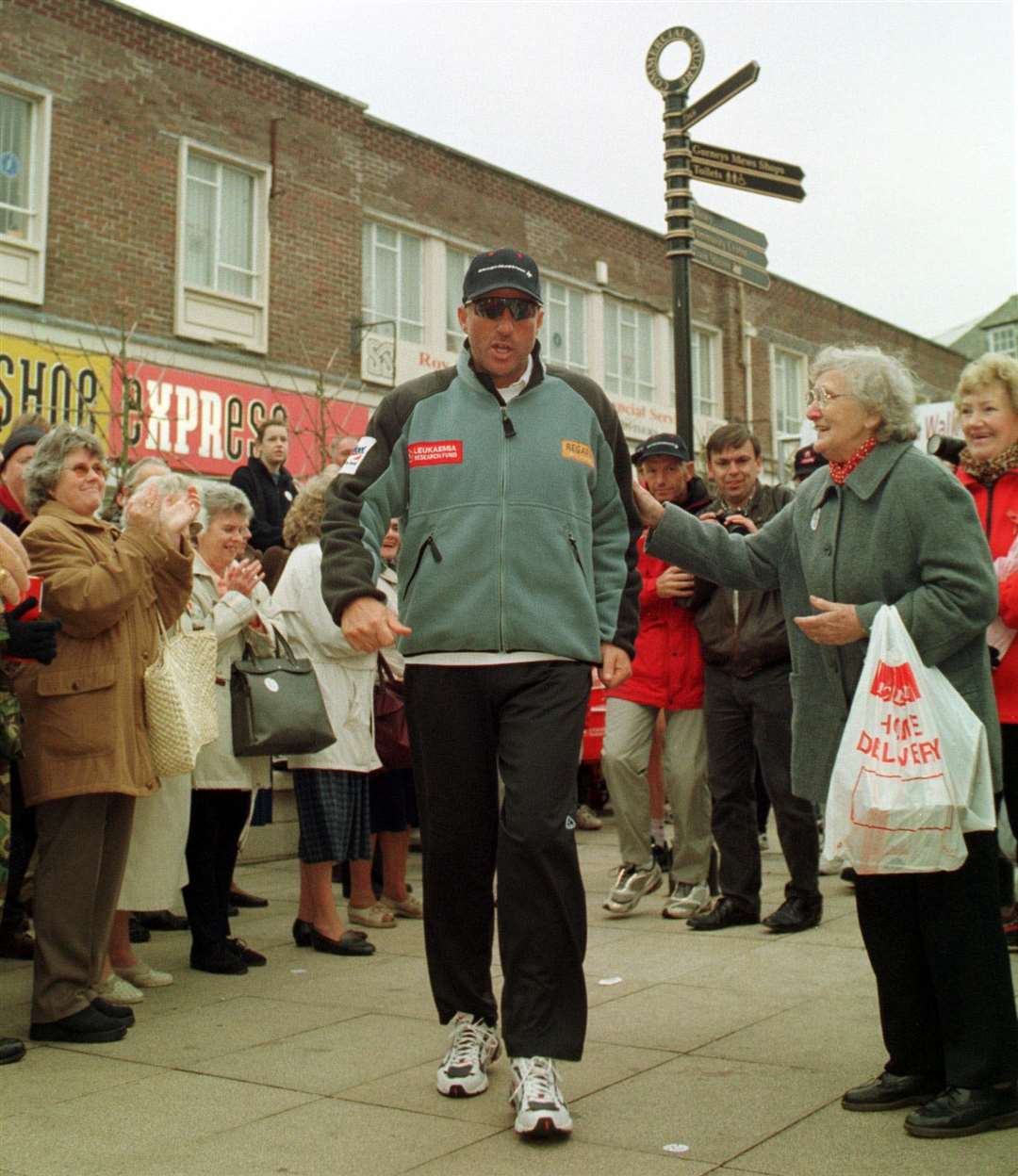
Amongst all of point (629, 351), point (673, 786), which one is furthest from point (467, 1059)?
point (629, 351)

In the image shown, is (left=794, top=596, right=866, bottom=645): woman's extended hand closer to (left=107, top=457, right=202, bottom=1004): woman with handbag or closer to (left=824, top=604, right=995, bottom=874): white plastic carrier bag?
(left=824, top=604, right=995, bottom=874): white plastic carrier bag

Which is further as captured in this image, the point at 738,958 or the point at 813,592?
the point at 738,958

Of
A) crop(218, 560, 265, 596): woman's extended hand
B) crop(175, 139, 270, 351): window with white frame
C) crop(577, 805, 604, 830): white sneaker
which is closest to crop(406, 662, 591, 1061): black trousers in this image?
crop(218, 560, 265, 596): woman's extended hand

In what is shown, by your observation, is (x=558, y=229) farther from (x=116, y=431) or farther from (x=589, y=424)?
(x=589, y=424)

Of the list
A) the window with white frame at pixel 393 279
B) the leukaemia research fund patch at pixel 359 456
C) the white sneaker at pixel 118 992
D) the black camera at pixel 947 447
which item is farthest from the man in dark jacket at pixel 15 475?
the window with white frame at pixel 393 279

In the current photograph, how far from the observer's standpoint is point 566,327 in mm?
27953

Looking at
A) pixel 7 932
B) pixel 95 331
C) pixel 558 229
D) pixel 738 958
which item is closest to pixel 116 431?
pixel 95 331

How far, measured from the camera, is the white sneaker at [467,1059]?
3.78 meters

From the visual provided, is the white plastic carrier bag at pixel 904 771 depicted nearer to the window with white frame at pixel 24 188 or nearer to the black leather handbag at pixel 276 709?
the black leather handbag at pixel 276 709

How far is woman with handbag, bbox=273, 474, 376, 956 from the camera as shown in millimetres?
5992

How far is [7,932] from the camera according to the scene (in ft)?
19.5

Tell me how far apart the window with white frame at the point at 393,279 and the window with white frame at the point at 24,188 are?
19.7ft

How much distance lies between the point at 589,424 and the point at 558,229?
80.0 feet

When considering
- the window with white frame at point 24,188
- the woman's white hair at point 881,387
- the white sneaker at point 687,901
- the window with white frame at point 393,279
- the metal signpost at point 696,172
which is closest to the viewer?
the woman's white hair at point 881,387
